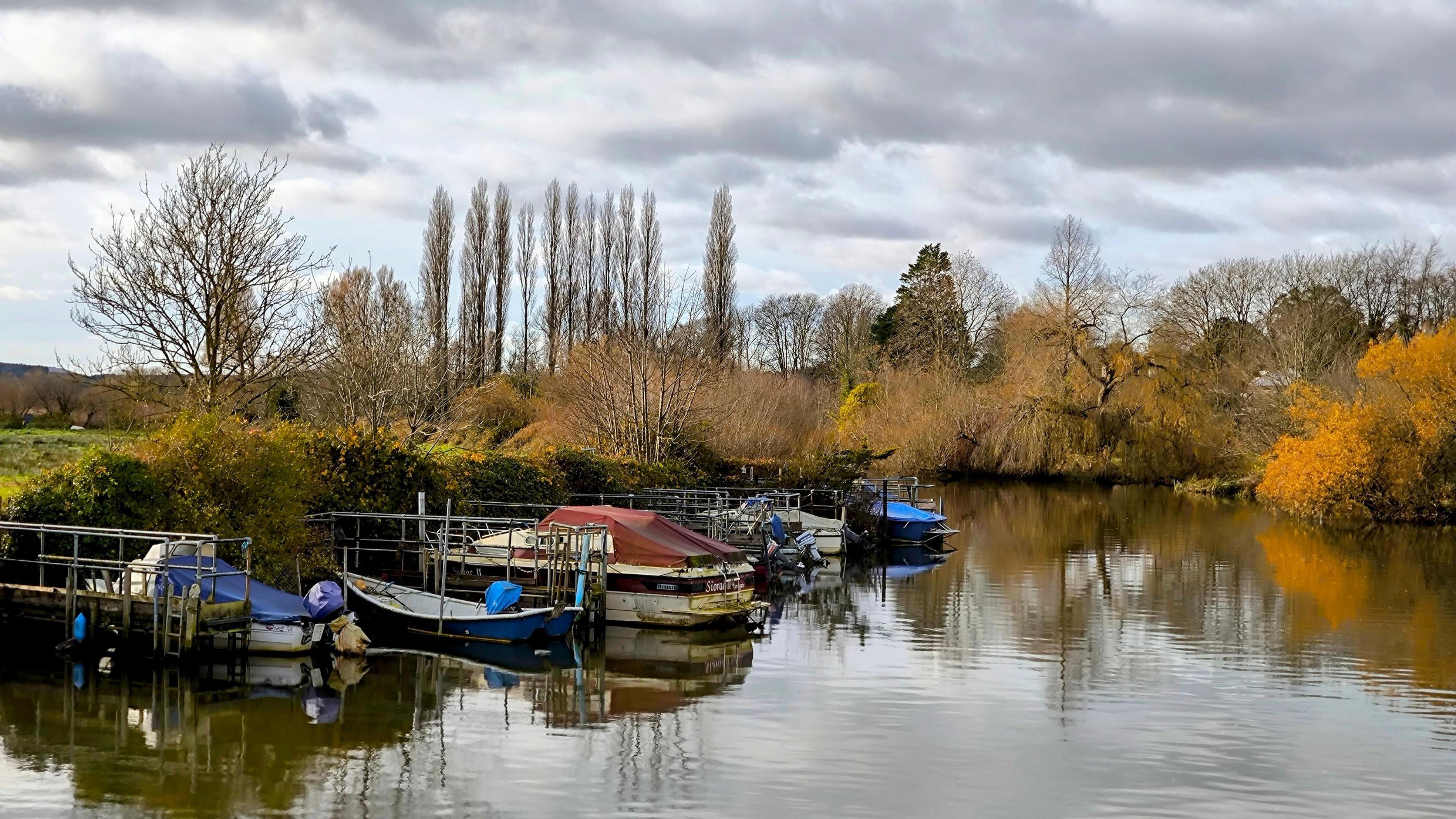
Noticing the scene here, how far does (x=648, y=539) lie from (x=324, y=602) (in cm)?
584

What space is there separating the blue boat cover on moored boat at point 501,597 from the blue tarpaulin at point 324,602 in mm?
2323

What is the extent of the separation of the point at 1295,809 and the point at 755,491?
27560mm

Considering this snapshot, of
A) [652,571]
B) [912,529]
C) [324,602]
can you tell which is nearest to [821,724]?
[652,571]

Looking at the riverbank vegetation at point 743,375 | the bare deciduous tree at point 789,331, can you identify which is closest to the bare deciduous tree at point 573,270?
the riverbank vegetation at point 743,375

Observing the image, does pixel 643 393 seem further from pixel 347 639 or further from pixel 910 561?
pixel 347 639

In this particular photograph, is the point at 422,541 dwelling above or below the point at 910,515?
above

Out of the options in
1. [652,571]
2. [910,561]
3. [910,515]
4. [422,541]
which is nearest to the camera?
[652,571]

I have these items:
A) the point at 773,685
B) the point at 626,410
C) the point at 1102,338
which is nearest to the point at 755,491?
the point at 626,410

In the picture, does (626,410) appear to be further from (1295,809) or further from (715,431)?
(1295,809)

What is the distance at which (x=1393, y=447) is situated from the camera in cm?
4588

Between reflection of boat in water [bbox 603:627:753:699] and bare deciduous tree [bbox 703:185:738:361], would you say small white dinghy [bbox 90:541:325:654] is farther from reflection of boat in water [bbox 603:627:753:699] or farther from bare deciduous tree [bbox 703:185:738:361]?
bare deciduous tree [bbox 703:185:738:361]

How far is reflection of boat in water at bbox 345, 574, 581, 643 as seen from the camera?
2050 cm

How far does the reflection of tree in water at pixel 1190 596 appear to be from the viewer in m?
20.8

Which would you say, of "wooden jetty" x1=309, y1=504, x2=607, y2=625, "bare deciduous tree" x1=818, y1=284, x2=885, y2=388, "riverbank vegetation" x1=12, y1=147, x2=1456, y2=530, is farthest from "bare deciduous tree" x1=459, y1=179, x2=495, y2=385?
"wooden jetty" x1=309, y1=504, x2=607, y2=625
